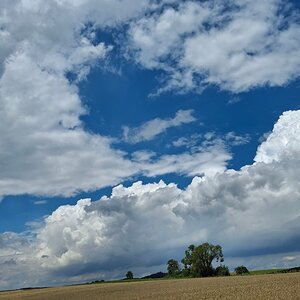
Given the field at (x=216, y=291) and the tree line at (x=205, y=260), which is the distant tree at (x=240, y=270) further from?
the field at (x=216, y=291)

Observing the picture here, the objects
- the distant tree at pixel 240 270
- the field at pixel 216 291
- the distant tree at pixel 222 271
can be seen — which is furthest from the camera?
the distant tree at pixel 240 270

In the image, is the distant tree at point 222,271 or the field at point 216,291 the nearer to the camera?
the field at point 216,291

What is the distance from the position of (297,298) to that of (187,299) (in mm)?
15165

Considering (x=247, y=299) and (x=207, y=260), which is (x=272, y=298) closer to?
(x=247, y=299)

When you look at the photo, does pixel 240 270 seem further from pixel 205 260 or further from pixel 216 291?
pixel 216 291

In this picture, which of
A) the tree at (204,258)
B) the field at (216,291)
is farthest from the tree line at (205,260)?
the field at (216,291)

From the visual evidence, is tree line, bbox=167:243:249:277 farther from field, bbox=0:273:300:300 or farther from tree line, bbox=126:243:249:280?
field, bbox=0:273:300:300

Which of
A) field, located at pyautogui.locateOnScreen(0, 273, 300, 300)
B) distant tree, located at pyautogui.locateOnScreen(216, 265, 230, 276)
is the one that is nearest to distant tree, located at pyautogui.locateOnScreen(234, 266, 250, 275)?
distant tree, located at pyautogui.locateOnScreen(216, 265, 230, 276)

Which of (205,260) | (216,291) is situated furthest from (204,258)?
(216,291)

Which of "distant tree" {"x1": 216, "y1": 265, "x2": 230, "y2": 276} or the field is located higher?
"distant tree" {"x1": 216, "y1": 265, "x2": 230, "y2": 276}

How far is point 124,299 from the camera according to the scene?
67.9 meters

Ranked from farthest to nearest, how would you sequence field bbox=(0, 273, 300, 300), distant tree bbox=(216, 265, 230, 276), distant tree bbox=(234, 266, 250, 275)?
distant tree bbox=(234, 266, 250, 275) < distant tree bbox=(216, 265, 230, 276) < field bbox=(0, 273, 300, 300)

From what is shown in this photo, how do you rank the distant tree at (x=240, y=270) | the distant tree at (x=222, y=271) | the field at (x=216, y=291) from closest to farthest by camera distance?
the field at (x=216, y=291), the distant tree at (x=222, y=271), the distant tree at (x=240, y=270)

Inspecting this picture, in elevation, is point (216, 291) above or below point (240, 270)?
below
